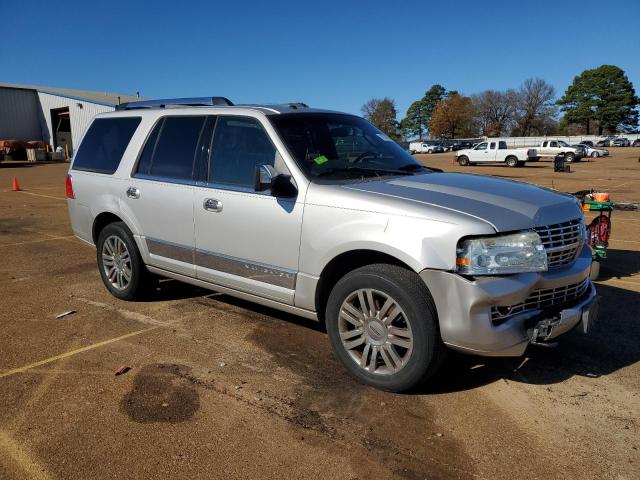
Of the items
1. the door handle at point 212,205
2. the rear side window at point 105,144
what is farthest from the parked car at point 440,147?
the door handle at point 212,205

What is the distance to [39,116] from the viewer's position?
166 feet

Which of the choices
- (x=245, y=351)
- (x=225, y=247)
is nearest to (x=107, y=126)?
(x=225, y=247)

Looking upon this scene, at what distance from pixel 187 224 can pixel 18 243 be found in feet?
17.9

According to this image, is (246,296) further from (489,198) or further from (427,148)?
(427,148)

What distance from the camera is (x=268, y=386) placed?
139 inches

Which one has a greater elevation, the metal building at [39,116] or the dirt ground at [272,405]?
the metal building at [39,116]

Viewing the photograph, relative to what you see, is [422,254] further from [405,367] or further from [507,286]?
[405,367]

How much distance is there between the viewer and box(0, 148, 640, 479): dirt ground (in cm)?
272

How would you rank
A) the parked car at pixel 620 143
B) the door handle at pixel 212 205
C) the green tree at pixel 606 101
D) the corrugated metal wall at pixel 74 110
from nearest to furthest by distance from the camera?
the door handle at pixel 212 205 < the corrugated metal wall at pixel 74 110 < the parked car at pixel 620 143 < the green tree at pixel 606 101

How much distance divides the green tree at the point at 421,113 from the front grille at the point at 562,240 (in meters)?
128

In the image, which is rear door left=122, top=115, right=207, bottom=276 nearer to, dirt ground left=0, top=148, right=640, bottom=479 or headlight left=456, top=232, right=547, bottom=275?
dirt ground left=0, top=148, right=640, bottom=479

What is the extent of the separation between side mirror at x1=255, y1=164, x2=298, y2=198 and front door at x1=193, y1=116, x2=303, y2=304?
0.06m

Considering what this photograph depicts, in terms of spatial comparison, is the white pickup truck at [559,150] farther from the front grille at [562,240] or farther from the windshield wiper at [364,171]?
the front grille at [562,240]

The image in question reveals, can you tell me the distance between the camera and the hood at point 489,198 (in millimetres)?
3188
